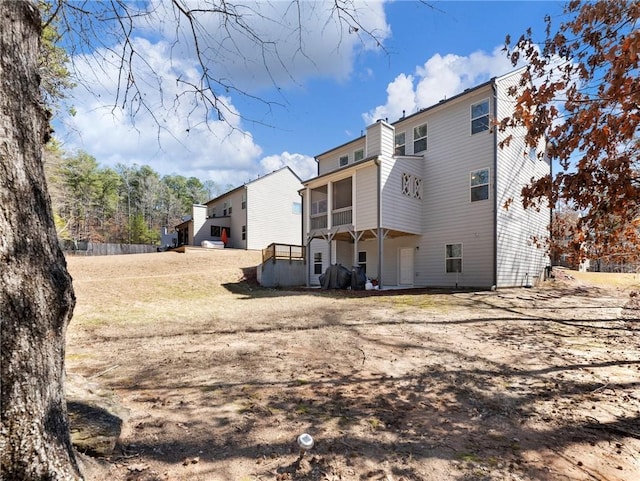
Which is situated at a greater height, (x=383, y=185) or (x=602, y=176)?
(x=383, y=185)

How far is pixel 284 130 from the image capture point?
10.5 ft

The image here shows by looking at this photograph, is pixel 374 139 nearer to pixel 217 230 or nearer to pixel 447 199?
pixel 447 199

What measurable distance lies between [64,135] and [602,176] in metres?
5.76

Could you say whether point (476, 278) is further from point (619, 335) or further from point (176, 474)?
point (176, 474)

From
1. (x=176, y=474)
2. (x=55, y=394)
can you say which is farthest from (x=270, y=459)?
(x=55, y=394)

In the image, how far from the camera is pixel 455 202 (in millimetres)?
14172

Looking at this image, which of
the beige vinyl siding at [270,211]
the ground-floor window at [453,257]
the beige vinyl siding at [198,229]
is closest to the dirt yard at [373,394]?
the ground-floor window at [453,257]

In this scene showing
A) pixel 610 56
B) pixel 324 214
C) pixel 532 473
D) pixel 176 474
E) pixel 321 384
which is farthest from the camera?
pixel 324 214

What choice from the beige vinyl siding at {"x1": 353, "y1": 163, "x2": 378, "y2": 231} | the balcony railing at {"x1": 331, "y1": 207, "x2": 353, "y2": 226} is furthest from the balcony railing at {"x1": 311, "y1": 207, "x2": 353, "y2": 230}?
the beige vinyl siding at {"x1": 353, "y1": 163, "x2": 378, "y2": 231}

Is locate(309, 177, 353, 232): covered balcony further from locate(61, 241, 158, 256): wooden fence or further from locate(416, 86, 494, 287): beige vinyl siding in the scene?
locate(61, 241, 158, 256): wooden fence

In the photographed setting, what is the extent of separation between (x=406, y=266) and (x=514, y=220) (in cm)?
501

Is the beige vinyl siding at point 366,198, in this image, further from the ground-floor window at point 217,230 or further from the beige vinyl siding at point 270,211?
the ground-floor window at point 217,230

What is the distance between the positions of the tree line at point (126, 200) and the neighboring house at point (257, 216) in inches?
696

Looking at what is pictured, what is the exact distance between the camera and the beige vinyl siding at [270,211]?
1057 inches
